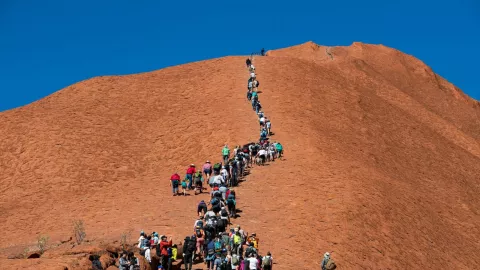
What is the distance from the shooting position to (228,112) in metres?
55.1

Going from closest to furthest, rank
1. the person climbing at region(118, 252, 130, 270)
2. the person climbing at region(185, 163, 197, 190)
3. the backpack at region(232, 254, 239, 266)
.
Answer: the person climbing at region(118, 252, 130, 270), the backpack at region(232, 254, 239, 266), the person climbing at region(185, 163, 197, 190)

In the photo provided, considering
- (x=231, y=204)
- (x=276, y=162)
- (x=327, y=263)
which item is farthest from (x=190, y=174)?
(x=327, y=263)

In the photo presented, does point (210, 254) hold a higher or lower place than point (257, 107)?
lower

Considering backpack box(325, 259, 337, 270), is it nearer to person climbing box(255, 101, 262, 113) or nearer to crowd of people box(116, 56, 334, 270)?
crowd of people box(116, 56, 334, 270)

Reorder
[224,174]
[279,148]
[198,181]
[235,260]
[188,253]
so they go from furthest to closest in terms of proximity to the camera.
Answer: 1. [279,148]
2. [198,181]
3. [224,174]
4. [188,253]
5. [235,260]

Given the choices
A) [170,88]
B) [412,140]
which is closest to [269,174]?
[412,140]

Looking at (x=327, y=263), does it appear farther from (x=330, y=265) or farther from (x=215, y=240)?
(x=215, y=240)

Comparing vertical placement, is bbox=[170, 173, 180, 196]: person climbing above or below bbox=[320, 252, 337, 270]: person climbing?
above

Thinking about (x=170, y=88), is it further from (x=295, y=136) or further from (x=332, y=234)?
(x=332, y=234)

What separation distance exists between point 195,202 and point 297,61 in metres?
37.8

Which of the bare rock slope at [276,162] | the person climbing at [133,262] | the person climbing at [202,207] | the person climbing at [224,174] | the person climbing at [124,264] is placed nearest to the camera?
the person climbing at [124,264]

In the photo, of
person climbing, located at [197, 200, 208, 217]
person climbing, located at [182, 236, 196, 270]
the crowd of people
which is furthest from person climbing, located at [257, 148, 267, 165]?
person climbing, located at [182, 236, 196, 270]

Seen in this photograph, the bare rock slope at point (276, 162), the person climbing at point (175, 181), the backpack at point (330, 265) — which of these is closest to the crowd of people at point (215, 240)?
the person climbing at point (175, 181)

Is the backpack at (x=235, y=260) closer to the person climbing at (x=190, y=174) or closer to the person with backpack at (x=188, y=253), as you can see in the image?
the person with backpack at (x=188, y=253)
